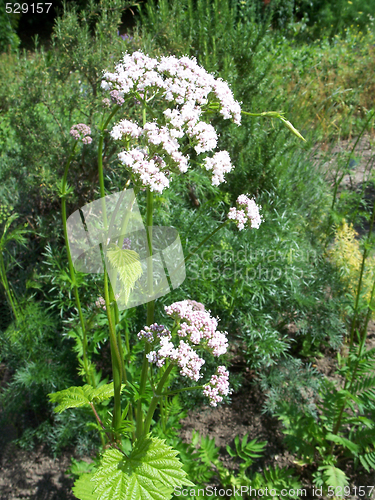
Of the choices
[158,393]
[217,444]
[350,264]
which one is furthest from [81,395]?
[350,264]

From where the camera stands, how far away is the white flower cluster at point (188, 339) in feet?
3.87

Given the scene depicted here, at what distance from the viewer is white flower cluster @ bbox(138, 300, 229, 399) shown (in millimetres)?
1180

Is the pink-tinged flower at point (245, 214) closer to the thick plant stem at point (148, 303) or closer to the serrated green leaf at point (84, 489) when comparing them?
the thick plant stem at point (148, 303)

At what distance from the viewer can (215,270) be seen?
2.60 m

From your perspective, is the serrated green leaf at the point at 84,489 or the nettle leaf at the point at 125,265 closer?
the nettle leaf at the point at 125,265

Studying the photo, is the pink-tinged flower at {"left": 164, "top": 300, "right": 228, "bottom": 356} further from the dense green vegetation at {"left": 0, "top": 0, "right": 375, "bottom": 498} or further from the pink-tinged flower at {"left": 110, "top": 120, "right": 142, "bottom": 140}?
the pink-tinged flower at {"left": 110, "top": 120, "right": 142, "bottom": 140}

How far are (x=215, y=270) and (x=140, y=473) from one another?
1.56 metres

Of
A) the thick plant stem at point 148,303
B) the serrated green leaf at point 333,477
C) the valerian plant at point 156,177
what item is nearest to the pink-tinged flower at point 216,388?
the valerian plant at point 156,177

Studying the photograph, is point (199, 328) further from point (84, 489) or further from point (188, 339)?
point (84, 489)

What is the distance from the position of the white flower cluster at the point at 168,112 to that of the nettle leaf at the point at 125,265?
207 mm

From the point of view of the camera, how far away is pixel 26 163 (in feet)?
10.2

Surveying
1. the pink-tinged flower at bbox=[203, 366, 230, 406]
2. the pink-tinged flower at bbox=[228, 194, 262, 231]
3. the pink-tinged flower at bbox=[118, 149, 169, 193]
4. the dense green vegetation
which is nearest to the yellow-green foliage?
the dense green vegetation

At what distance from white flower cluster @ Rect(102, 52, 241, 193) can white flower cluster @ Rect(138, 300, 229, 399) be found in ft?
1.44

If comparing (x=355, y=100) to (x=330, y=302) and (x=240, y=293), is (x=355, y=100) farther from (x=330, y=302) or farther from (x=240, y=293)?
(x=240, y=293)
